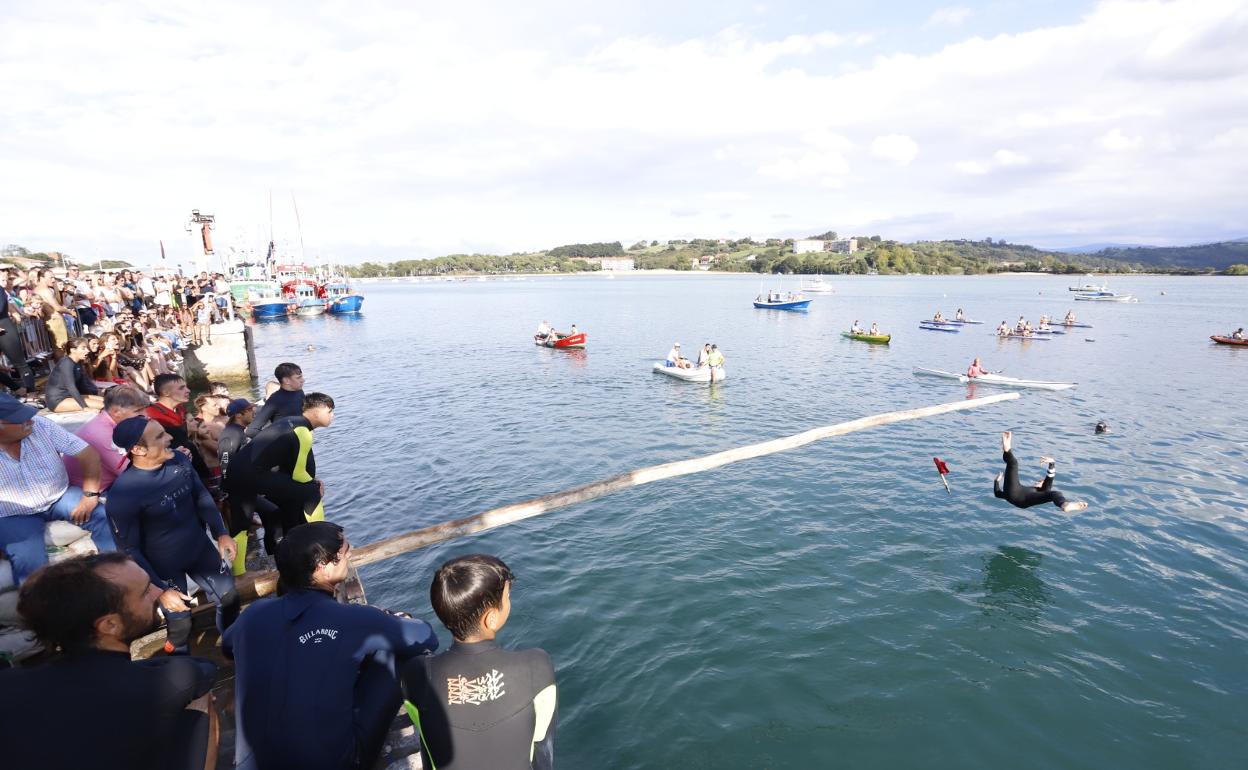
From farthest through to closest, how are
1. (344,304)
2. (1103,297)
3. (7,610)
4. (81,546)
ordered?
(1103,297), (344,304), (81,546), (7,610)

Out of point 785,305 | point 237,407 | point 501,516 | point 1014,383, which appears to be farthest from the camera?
point 785,305

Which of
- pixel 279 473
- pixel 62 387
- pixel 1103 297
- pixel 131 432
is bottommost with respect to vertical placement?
pixel 279 473

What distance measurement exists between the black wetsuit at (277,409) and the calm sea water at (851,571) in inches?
171

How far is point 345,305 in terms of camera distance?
73438 millimetres

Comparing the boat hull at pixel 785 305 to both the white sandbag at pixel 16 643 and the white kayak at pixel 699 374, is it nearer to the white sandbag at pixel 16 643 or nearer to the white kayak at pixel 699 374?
the white kayak at pixel 699 374

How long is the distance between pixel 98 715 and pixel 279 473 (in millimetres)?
4212

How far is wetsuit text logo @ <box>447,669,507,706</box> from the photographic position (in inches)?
112

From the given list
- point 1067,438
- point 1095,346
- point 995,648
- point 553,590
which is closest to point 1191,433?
point 1067,438

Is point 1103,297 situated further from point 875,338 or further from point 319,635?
point 319,635

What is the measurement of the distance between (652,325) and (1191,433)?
4760 cm

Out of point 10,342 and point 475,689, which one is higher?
point 10,342

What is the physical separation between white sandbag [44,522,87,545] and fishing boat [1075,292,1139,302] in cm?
11384

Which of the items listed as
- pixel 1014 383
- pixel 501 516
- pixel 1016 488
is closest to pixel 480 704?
pixel 501 516

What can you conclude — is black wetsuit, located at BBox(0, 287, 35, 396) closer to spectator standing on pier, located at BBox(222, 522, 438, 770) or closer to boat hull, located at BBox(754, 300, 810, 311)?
spectator standing on pier, located at BBox(222, 522, 438, 770)
